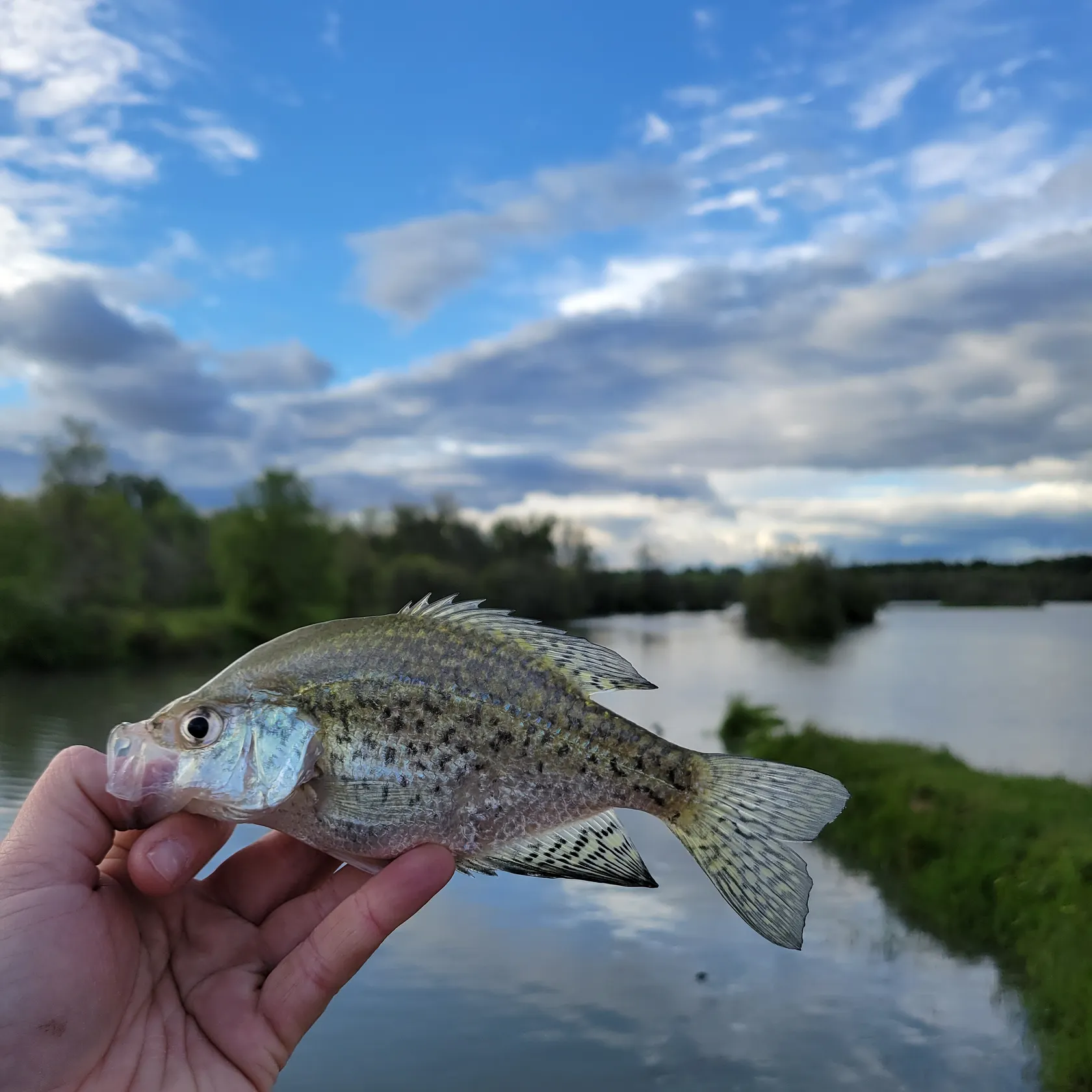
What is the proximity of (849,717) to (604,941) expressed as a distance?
81.8 ft

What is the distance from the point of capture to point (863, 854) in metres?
20.7

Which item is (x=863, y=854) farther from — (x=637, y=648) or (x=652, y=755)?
(x=637, y=648)

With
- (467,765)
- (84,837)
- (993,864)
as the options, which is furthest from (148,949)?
(993,864)

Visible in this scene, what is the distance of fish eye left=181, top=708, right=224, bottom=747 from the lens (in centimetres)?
287

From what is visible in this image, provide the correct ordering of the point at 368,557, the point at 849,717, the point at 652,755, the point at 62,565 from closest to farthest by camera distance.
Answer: the point at 652,755 < the point at 849,717 < the point at 62,565 < the point at 368,557

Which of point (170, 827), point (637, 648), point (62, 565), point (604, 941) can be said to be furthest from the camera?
point (637, 648)

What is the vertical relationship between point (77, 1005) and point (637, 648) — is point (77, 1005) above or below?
above

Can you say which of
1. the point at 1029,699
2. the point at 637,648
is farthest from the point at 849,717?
the point at 637,648

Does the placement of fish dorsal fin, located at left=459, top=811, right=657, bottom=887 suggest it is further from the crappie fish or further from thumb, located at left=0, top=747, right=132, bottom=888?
thumb, located at left=0, top=747, right=132, bottom=888

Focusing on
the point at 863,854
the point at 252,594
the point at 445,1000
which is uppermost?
the point at 252,594

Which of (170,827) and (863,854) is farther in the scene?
(863,854)

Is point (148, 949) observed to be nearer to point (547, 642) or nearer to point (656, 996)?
point (547, 642)

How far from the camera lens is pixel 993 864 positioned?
51.6 ft

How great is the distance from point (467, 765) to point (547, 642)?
518mm
